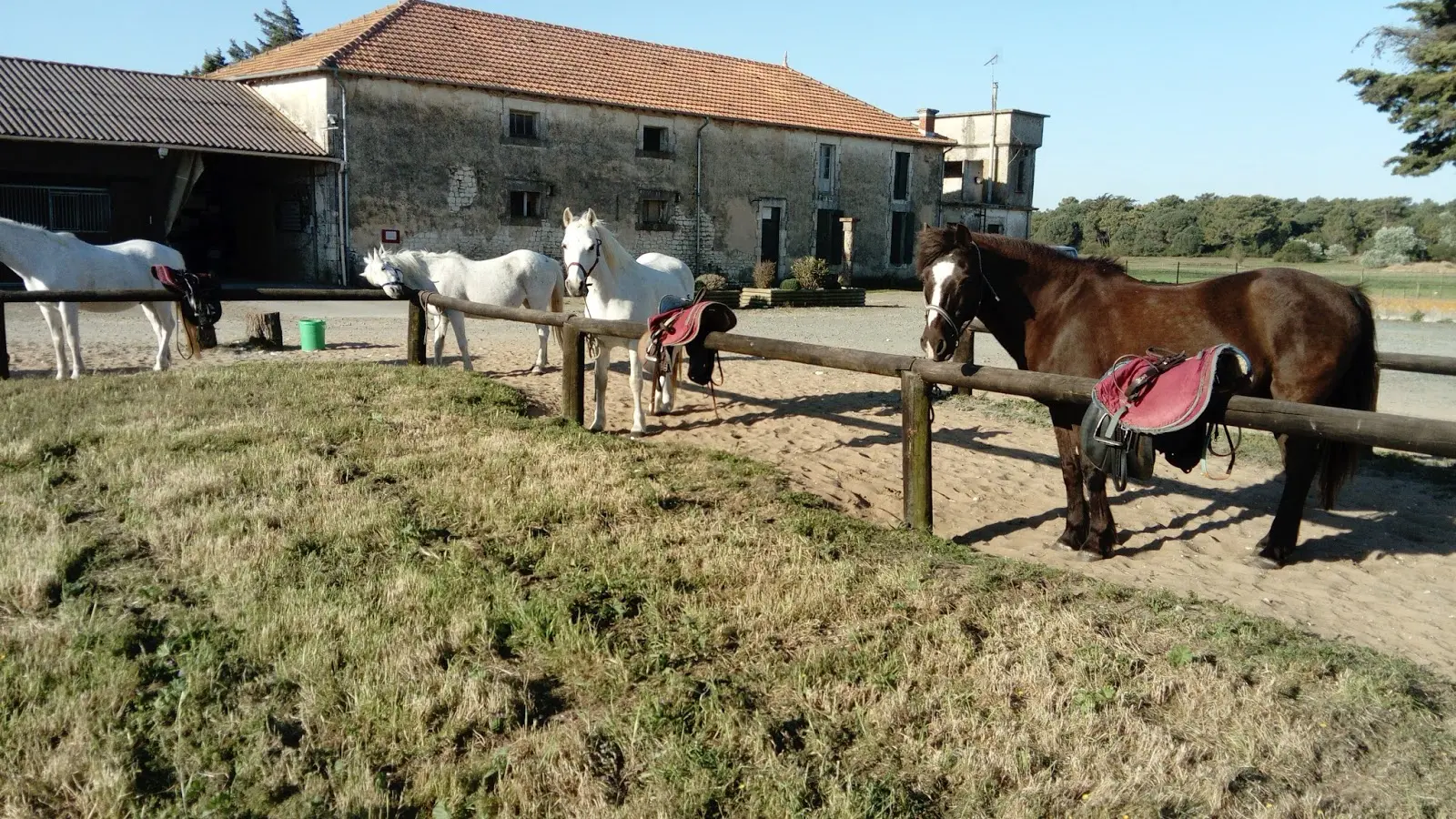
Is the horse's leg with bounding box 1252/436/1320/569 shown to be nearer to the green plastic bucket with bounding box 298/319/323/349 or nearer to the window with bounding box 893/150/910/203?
the green plastic bucket with bounding box 298/319/323/349

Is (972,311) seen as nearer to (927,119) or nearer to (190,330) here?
(190,330)

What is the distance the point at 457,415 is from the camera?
279 inches

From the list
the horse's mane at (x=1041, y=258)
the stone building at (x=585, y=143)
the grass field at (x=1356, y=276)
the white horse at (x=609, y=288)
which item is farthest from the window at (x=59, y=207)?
the grass field at (x=1356, y=276)

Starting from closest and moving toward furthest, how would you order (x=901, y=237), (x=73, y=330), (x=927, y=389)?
(x=927, y=389) → (x=73, y=330) → (x=901, y=237)

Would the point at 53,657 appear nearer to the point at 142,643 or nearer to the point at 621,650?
the point at 142,643

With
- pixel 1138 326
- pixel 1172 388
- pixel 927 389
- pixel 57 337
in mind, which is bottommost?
pixel 57 337

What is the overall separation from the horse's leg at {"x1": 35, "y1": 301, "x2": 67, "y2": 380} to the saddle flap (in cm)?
869

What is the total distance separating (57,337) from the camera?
9.32 m

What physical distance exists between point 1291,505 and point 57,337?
9.96 metres

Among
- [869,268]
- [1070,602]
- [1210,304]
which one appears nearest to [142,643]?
[1070,602]

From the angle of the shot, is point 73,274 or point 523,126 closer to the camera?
point 73,274

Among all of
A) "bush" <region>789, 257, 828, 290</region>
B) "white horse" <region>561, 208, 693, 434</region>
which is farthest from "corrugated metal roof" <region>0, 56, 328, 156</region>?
"white horse" <region>561, 208, 693, 434</region>

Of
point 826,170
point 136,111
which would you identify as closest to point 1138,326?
point 136,111

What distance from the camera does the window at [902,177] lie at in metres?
33.1
